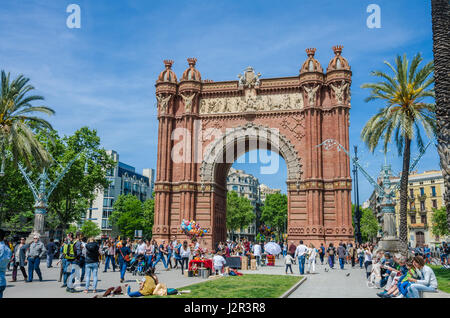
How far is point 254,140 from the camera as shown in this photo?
37.2 metres

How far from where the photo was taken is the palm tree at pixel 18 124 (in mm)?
21859

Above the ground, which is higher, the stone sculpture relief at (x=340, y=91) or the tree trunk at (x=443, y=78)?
the stone sculpture relief at (x=340, y=91)

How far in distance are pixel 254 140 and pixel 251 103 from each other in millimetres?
3526

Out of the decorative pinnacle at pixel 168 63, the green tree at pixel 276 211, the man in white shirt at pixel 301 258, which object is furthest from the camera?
the green tree at pixel 276 211

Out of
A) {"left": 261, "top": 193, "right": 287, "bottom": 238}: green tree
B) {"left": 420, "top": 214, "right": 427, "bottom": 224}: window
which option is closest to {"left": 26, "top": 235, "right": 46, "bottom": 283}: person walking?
{"left": 420, "top": 214, "right": 427, "bottom": 224}: window

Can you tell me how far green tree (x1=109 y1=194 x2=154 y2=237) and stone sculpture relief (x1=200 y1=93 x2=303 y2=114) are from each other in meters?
41.6

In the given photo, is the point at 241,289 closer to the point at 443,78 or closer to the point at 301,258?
the point at 301,258

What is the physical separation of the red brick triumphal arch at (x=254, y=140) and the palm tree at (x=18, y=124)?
14.5 metres

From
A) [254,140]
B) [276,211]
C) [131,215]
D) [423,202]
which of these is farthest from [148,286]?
[276,211]

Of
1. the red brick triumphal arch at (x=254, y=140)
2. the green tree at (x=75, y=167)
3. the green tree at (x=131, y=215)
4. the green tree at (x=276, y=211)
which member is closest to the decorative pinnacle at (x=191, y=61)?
the red brick triumphal arch at (x=254, y=140)

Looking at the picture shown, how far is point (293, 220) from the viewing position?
33.8 m

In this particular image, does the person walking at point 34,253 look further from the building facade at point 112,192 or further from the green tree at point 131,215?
the building facade at point 112,192
